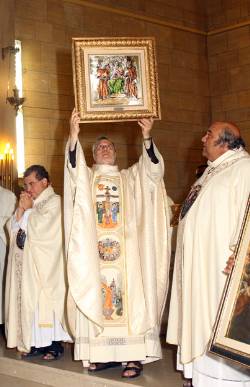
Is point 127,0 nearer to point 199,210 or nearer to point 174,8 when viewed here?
point 174,8

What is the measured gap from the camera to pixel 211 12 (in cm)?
1360

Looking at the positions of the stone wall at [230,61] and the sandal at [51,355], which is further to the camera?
the stone wall at [230,61]

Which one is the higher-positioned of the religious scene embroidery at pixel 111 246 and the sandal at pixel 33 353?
the religious scene embroidery at pixel 111 246

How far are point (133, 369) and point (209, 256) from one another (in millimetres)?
1340

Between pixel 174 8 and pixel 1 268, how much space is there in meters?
7.46

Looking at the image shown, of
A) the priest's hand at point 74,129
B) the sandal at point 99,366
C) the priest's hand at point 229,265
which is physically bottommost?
the sandal at point 99,366

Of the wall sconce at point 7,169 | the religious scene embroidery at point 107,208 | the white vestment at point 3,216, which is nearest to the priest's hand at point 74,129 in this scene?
the religious scene embroidery at point 107,208

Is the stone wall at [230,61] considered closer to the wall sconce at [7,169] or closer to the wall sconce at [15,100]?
the wall sconce at [15,100]

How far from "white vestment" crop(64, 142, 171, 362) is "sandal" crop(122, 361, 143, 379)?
0.06m

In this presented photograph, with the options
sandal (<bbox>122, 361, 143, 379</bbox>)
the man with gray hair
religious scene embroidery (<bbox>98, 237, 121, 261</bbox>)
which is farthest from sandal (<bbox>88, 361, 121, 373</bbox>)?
religious scene embroidery (<bbox>98, 237, 121, 261</bbox>)

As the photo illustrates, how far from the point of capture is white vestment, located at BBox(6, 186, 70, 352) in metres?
6.33

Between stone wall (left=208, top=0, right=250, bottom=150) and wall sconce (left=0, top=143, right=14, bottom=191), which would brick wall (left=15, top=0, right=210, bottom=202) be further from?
wall sconce (left=0, top=143, right=14, bottom=191)

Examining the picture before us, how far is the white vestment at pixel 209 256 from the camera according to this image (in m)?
4.61

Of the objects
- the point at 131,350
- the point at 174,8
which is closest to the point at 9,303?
the point at 131,350
